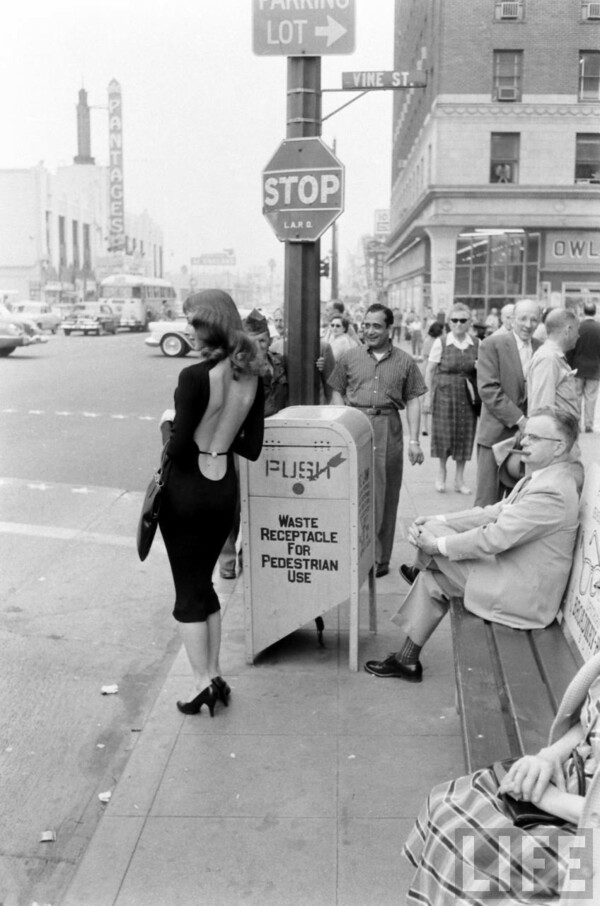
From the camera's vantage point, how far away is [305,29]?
656 cm

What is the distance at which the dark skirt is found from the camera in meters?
4.32

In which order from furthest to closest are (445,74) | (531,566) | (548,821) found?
(445,74) → (531,566) → (548,821)

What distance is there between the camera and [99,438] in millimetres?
13859

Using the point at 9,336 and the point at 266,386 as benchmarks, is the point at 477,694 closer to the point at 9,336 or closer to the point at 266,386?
the point at 266,386

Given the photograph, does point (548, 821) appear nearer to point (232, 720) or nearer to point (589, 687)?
point (589, 687)

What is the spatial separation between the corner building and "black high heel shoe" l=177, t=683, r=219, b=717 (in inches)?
968

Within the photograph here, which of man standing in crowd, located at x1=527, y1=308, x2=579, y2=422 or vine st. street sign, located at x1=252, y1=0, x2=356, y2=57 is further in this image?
man standing in crowd, located at x1=527, y1=308, x2=579, y2=422

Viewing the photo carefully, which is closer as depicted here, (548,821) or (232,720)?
(548,821)

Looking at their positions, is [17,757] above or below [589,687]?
below

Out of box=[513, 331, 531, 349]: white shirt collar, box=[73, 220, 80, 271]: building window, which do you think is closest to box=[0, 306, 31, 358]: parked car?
box=[513, 331, 531, 349]: white shirt collar

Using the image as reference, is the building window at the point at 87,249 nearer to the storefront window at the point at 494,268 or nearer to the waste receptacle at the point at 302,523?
the storefront window at the point at 494,268

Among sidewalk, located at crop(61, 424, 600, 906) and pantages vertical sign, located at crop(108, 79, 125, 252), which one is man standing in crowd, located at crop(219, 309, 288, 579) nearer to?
sidewalk, located at crop(61, 424, 600, 906)

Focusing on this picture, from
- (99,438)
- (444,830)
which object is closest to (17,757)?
(444,830)

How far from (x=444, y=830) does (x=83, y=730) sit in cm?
248
